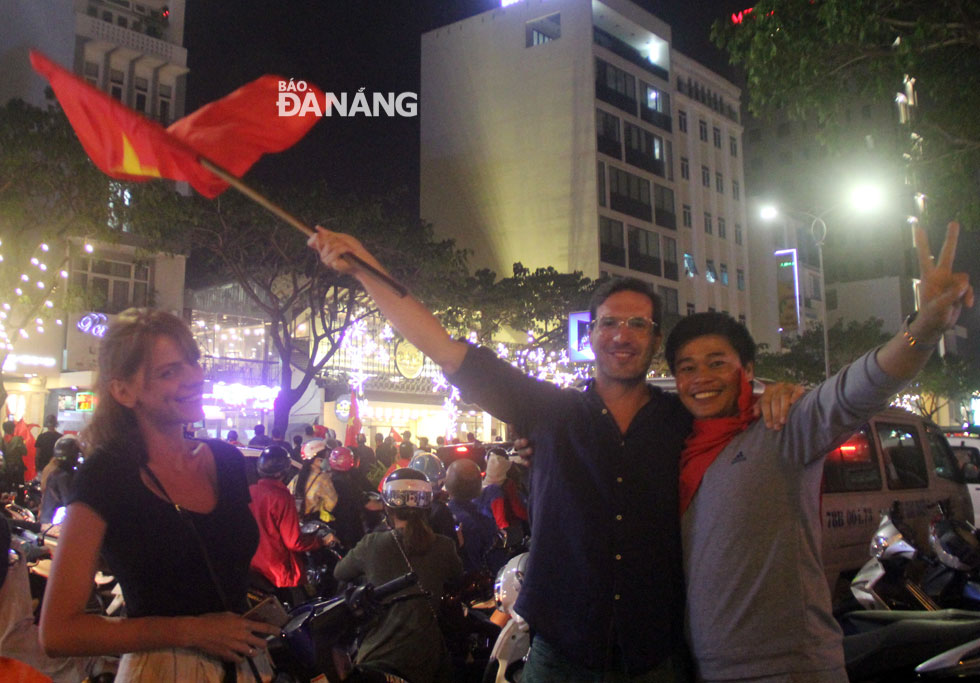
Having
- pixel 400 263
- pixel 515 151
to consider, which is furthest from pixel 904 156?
pixel 515 151

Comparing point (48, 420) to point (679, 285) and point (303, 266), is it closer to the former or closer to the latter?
point (303, 266)

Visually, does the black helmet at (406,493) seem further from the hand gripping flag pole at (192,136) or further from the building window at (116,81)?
the building window at (116,81)

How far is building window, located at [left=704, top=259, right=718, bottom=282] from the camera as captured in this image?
48.1 metres

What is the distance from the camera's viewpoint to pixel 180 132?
2838 millimetres

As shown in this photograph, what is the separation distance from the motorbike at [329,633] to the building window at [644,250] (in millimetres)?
38549

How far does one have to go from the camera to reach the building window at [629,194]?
41.5 meters

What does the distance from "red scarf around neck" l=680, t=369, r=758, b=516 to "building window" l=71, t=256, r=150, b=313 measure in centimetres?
2500

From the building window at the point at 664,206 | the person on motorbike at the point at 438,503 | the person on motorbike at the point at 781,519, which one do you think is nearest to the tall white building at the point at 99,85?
the person on motorbike at the point at 438,503

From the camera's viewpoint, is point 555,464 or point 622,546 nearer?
point 622,546

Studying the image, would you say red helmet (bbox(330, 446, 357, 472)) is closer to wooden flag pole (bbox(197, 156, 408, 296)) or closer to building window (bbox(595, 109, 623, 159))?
wooden flag pole (bbox(197, 156, 408, 296))

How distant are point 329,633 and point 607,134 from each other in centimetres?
3999

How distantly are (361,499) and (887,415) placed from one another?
596 centimetres

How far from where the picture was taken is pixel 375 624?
183 inches

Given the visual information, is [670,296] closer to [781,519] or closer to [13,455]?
[13,455]
